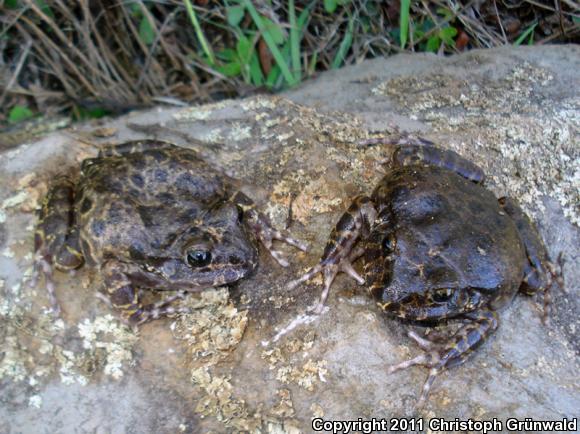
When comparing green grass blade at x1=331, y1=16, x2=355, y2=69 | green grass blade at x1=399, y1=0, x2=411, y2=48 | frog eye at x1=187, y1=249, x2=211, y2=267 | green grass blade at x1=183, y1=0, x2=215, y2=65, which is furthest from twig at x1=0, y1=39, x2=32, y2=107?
green grass blade at x1=399, y1=0, x2=411, y2=48

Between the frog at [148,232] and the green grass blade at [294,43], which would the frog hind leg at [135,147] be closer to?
the frog at [148,232]

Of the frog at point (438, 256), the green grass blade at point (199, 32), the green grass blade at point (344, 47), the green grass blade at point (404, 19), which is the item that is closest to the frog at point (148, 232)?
the frog at point (438, 256)

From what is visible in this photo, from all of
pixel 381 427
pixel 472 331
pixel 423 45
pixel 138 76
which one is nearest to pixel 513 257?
pixel 472 331

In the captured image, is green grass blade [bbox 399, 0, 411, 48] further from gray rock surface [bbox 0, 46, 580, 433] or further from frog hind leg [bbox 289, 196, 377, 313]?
frog hind leg [bbox 289, 196, 377, 313]

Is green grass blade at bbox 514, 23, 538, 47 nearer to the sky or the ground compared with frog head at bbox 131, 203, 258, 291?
nearer to the sky

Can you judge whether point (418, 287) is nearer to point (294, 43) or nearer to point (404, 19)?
point (404, 19)

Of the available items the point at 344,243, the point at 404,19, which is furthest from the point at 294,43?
the point at 344,243
